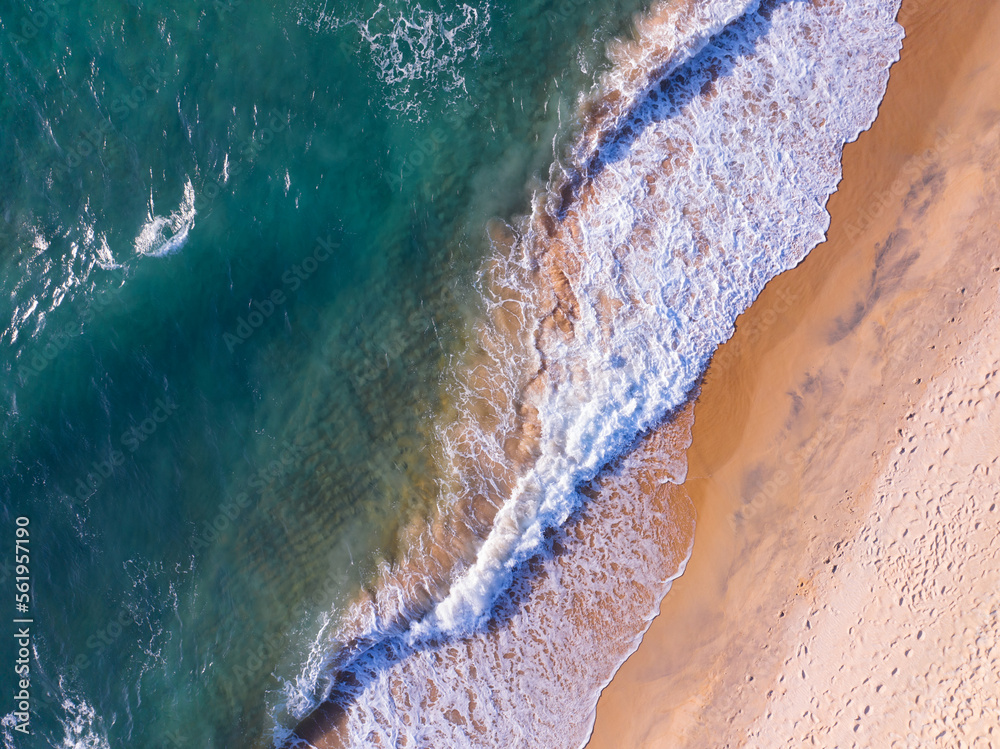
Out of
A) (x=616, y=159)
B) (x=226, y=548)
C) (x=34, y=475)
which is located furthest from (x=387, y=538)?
(x=616, y=159)

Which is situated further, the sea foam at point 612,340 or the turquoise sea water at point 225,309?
the turquoise sea water at point 225,309

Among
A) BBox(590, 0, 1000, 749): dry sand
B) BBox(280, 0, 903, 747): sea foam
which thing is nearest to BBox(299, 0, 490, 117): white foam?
BBox(280, 0, 903, 747): sea foam

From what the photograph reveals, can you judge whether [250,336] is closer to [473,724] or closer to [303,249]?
[303,249]

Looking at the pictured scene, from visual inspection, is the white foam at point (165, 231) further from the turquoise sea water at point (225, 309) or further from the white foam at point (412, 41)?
the white foam at point (412, 41)

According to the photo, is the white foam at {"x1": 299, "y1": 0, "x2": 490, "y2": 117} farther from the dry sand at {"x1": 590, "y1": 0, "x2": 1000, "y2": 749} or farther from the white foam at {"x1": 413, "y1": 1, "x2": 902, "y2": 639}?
the dry sand at {"x1": 590, "y1": 0, "x2": 1000, "y2": 749}

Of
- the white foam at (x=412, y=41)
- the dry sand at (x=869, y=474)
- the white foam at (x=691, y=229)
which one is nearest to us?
the dry sand at (x=869, y=474)

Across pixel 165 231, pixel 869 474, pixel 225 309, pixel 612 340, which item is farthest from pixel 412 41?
pixel 869 474

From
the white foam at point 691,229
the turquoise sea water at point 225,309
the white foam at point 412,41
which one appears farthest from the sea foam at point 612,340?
the white foam at point 412,41
